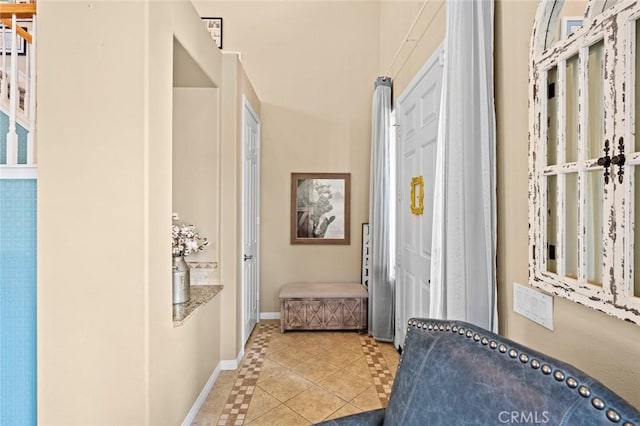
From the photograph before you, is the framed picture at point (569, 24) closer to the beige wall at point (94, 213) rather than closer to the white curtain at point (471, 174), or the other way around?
the white curtain at point (471, 174)

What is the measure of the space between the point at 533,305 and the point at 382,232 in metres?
2.34

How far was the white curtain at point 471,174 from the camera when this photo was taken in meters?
1.51

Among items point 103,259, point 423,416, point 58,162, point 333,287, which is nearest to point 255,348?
point 333,287

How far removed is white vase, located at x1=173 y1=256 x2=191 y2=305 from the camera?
2.29 m

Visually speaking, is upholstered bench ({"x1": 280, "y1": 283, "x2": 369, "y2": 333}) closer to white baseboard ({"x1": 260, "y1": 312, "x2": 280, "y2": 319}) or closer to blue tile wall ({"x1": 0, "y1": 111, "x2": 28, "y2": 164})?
white baseboard ({"x1": 260, "y1": 312, "x2": 280, "y2": 319})

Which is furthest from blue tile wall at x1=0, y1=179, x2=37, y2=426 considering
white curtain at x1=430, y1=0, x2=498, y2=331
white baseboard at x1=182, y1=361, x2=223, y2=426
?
white curtain at x1=430, y1=0, x2=498, y2=331

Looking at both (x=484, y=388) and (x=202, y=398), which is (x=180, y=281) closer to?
(x=202, y=398)

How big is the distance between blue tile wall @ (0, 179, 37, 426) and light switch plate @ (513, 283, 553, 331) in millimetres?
2292

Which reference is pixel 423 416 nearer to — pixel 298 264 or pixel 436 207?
pixel 436 207

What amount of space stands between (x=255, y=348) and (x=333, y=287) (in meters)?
1.14

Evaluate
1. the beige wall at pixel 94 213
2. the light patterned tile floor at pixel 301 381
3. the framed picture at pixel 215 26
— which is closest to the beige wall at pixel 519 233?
the light patterned tile floor at pixel 301 381

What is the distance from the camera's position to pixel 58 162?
1578 mm

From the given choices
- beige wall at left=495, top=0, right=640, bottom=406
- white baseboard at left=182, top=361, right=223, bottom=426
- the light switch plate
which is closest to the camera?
beige wall at left=495, top=0, right=640, bottom=406

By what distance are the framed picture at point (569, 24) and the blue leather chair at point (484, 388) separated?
1027mm
